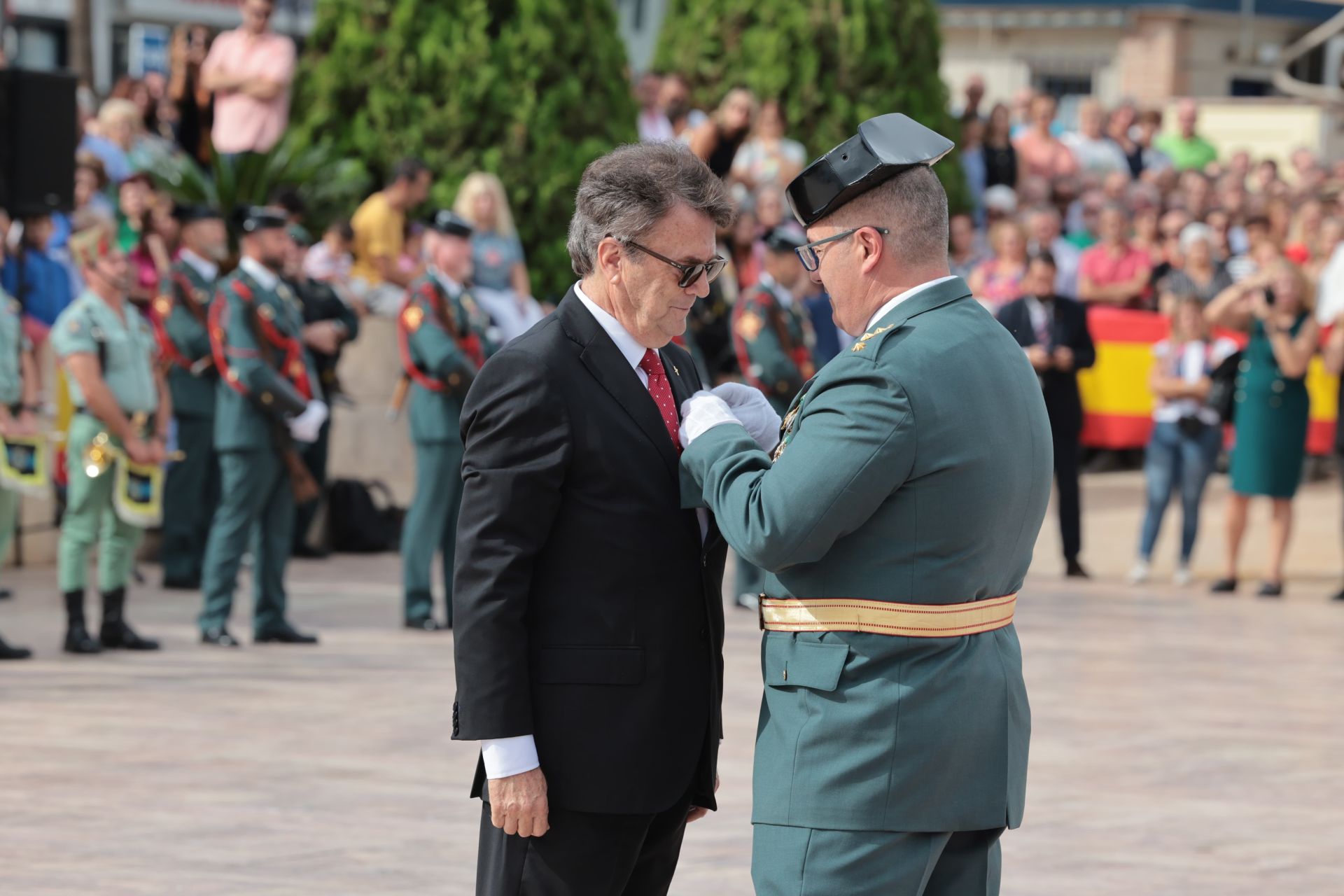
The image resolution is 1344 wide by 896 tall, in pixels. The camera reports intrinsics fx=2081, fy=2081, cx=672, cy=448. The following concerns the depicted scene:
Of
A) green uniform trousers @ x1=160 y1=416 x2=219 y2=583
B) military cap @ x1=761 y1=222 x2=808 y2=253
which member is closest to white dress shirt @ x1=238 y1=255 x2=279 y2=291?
green uniform trousers @ x1=160 y1=416 x2=219 y2=583

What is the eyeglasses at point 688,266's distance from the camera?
3495 millimetres

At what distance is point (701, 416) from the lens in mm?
3473

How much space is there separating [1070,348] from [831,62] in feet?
19.9

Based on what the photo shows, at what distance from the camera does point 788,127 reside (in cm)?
1794

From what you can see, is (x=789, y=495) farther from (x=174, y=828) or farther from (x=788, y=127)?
(x=788, y=127)

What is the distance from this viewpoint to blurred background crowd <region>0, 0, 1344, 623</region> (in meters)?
11.8

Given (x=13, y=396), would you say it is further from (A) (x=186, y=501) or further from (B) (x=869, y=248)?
(B) (x=869, y=248)

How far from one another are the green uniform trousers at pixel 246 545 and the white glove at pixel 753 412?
604 cm

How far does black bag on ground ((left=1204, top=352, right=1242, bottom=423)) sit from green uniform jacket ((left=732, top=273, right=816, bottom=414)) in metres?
2.83

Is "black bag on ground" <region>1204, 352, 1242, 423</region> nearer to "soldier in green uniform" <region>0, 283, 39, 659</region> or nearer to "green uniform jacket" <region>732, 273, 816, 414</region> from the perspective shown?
"green uniform jacket" <region>732, 273, 816, 414</region>

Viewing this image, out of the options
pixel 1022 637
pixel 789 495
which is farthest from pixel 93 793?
pixel 1022 637

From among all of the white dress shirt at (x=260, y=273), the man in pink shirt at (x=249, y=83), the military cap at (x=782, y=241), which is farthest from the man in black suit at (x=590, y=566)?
the man in pink shirt at (x=249, y=83)

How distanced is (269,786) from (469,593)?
3329 millimetres

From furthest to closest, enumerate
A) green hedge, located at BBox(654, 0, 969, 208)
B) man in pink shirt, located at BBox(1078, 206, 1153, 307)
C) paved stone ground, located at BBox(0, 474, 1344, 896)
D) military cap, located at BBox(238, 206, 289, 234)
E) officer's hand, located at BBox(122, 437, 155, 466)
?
green hedge, located at BBox(654, 0, 969, 208), man in pink shirt, located at BBox(1078, 206, 1153, 307), military cap, located at BBox(238, 206, 289, 234), officer's hand, located at BBox(122, 437, 155, 466), paved stone ground, located at BBox(0, 474, 1344, 896)
